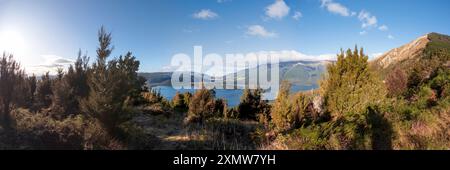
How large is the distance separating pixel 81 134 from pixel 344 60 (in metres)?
12.0

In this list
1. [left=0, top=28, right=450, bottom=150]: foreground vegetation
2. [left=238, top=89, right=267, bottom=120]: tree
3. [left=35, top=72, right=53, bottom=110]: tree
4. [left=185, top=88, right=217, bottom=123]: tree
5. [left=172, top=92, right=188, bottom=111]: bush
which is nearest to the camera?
[left=0, top=28, right=450, bottom=150]: foreground vegetation

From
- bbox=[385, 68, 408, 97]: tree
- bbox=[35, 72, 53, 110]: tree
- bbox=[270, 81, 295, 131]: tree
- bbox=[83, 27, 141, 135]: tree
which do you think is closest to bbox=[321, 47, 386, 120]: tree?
bbox=[385, 68, 408, 97]: tree

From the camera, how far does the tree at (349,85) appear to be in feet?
38.5

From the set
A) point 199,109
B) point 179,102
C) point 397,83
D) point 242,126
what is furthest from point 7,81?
point 397,83

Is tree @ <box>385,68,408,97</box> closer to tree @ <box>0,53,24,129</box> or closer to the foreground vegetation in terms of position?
the foreground vegetation

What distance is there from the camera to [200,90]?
15.5 metres

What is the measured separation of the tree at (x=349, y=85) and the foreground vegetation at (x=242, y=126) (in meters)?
0.05

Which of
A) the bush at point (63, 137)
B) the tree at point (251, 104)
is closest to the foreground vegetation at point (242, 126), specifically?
the bush at point (63, 137)

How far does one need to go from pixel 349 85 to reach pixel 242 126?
567cm

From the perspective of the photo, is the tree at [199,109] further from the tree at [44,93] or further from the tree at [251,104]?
the tree at [44,93]

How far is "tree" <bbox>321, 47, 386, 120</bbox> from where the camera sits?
38.5 feet

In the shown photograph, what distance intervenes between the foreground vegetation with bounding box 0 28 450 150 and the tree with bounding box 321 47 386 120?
5 cm

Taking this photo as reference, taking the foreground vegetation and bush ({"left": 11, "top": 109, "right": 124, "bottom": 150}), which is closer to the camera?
the foreground vegetation
